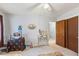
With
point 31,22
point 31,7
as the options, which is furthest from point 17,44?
point 31,7

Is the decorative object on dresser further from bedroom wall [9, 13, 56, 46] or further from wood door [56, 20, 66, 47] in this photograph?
wood door [56, 20, 66, 47]

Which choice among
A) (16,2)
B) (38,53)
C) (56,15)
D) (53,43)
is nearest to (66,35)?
(53,43)

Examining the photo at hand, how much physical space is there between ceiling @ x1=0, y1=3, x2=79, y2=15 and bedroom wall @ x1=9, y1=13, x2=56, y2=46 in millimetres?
95

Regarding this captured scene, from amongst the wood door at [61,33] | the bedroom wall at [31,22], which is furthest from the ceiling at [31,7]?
the wood door at [61,33]

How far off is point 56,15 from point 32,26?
18.4 inches

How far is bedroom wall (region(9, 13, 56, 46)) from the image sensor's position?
1.86 metres

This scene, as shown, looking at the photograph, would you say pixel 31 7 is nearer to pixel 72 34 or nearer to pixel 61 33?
pixel 61 33

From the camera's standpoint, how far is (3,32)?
1.81 meters

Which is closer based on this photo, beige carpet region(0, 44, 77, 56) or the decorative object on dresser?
beige carpet region(0, 44, 77, 56)

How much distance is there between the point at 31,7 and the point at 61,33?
731 mm

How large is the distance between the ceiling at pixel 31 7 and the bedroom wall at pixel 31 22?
0.31ft

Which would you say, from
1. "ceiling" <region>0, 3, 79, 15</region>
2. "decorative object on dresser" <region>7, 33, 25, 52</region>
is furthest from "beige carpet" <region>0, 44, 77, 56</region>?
"ceiling" <region>0, 3, 79, 15</region>

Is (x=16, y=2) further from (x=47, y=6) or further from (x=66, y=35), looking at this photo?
(x=66, y=35)

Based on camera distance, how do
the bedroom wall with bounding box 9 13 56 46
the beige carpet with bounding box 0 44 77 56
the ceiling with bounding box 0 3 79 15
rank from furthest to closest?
the bedroom wall with bounding box 9 13 56 46 < the beige carpet with bounding box 0 44 77 56 < the ceiling with bounding box 0 3 79 15
